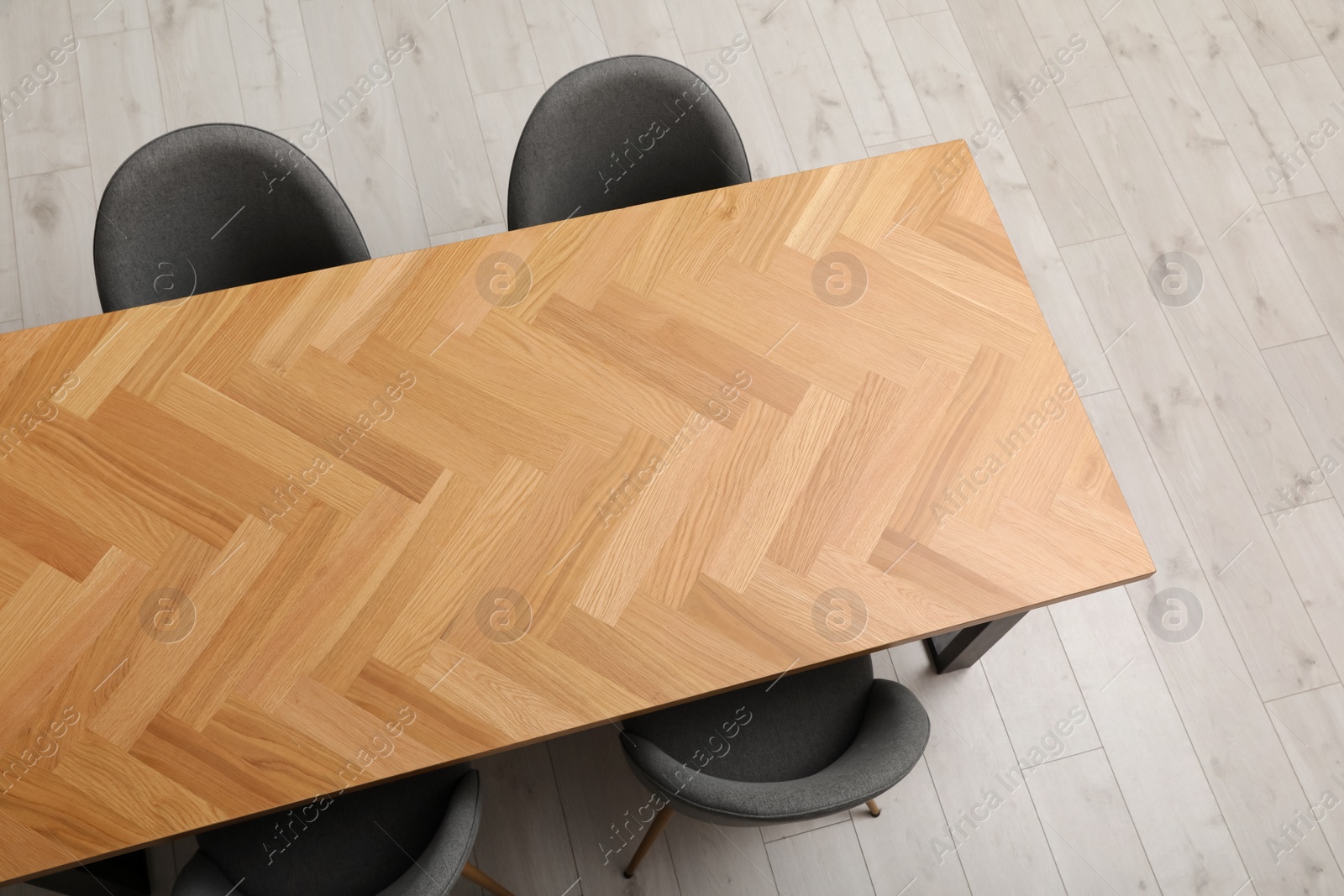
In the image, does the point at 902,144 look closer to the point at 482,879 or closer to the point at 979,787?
the point at 979,787

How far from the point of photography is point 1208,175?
299 cm

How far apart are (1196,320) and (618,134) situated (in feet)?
6.23

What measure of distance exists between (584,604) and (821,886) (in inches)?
43.4

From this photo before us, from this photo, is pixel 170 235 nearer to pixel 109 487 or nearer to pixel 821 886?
pixel 109 487

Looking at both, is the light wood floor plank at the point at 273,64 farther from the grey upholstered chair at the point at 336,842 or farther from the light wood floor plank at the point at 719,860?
the light wood floor plank at the point at 719,860

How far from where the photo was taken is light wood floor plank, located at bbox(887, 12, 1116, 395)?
9.13 ft

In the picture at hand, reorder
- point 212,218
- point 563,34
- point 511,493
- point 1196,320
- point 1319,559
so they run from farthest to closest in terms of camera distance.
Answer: point 563,34, point 1196,320, point 1319,559, point 212,218, point 511,493

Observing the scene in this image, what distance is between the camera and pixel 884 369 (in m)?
1.83

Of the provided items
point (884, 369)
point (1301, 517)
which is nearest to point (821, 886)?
point (884, 369)

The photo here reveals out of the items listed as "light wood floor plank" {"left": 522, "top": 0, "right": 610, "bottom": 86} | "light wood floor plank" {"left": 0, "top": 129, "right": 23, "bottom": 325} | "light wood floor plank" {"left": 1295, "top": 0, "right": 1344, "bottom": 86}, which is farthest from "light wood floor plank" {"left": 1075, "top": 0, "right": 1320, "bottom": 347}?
"light wood floor plank" {"left": 0, "top": 129, "right": 23, "bottom": 325}

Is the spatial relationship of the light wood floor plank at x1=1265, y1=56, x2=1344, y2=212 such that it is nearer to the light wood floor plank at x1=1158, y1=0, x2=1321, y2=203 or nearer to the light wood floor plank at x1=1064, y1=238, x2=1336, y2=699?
the light wood floor plank at x1=1158, y1=0, x2=1321, y2=203

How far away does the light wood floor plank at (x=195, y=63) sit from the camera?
9.41 ft

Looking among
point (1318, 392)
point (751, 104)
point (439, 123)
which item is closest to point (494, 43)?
point (439, 123)

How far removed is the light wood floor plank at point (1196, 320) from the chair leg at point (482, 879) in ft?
7.11
